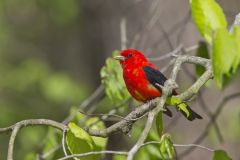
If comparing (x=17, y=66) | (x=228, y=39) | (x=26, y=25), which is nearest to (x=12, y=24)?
(x=26, y=25)

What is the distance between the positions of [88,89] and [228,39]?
292 inches

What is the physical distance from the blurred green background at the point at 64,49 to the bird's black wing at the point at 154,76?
1639mm

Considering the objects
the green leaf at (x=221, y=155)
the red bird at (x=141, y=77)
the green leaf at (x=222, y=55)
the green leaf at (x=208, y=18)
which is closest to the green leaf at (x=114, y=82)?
the red bird at (x=141, y=77)

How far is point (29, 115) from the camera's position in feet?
30.6

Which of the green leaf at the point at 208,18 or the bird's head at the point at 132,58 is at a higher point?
the bird's head at the point at 132,58

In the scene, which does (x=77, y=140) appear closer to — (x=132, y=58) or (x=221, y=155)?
(x=221, y=155)

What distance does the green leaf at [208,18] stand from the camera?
250 centimetres

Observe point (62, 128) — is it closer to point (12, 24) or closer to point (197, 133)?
point (197, 133)

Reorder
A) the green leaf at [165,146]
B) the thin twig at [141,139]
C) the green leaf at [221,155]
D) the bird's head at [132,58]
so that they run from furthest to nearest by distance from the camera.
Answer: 1. the bird's head at [132,58]
2. the green leaf at [221,155]
3. the green leaf at [165,146]
4. the thin twig at [141,139]

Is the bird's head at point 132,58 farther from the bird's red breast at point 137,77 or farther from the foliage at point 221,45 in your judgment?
the foliage at point 221,45

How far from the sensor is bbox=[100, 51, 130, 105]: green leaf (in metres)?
4.52

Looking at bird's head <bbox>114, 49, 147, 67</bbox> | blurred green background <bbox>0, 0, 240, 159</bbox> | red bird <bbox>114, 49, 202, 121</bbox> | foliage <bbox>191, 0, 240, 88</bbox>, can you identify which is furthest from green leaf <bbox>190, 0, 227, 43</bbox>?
blurred green background <bbox>0, 0, 240, 159</bbox>

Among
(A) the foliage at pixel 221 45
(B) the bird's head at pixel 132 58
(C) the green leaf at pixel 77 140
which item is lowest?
(A) the foliage at pixel 221 45

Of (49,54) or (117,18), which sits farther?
(49,54)
